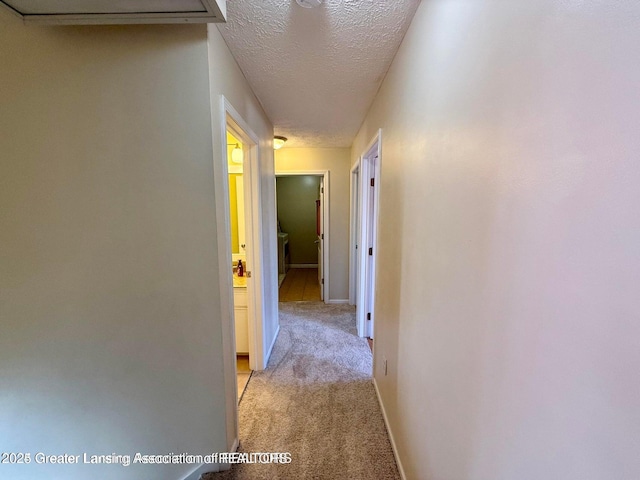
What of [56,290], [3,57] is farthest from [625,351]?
[3,57]

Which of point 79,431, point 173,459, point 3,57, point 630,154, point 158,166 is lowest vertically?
point 173,459

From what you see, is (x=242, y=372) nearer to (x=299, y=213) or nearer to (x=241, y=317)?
(x=241, y=317)

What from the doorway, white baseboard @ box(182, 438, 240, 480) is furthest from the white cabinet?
white baseboard @ box(182, 438, 240, 480)

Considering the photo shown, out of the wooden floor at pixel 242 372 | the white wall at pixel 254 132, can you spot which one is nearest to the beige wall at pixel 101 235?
the white wall at pixel 254 132

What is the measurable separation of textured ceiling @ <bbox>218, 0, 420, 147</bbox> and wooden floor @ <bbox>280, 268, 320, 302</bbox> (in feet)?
9.85

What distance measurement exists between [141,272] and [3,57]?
104 centimetres

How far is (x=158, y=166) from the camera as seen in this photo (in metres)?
1.31

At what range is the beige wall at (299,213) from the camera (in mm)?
6859

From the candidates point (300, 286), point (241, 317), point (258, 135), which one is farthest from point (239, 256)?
point (300, 286)

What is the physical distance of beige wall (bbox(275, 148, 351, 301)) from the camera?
4.09 metres

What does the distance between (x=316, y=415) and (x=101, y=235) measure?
69.6 inches

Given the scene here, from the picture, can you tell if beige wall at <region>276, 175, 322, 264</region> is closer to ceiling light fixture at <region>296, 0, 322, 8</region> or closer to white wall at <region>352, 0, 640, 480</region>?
ceiling light fixture at <region>296, 0, 322, 8</region>

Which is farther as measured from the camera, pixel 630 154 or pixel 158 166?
pixel 158 166

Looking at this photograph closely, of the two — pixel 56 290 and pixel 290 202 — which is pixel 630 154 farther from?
pixel 290 202
